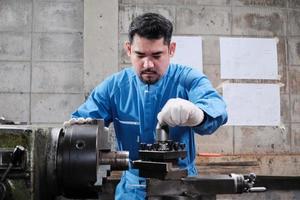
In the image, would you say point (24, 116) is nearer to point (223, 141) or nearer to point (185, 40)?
point (185, 40)

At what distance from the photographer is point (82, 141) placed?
0.69 metres

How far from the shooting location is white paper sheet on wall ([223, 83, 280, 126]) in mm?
2361

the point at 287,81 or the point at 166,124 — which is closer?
the point at 166,124

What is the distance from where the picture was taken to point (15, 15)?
2.31 meters

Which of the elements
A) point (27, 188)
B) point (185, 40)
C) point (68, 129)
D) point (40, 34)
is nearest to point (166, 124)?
point (68, 129)

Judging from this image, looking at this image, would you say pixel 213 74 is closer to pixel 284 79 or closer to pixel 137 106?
pixel 284 79

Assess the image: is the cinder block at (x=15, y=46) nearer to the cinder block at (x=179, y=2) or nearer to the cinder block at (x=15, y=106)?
the cinder block at (x=15, y=106)

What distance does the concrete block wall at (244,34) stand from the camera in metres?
2.37

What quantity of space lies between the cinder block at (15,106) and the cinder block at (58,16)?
45 cm

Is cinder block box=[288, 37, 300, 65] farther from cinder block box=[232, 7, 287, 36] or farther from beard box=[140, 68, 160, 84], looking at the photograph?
beard box=[140, 68, 160, 84]

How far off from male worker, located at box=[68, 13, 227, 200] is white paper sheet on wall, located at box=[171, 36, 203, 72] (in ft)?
2.79

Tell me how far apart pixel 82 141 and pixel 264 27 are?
2047 millimetres

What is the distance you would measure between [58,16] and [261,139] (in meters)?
1.56

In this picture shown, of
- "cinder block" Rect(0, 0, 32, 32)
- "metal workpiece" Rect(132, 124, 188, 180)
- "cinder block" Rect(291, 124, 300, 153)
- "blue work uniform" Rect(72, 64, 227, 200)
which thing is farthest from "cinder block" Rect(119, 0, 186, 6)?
"metal workpiece" Rect(132, 124, 188, 180)
